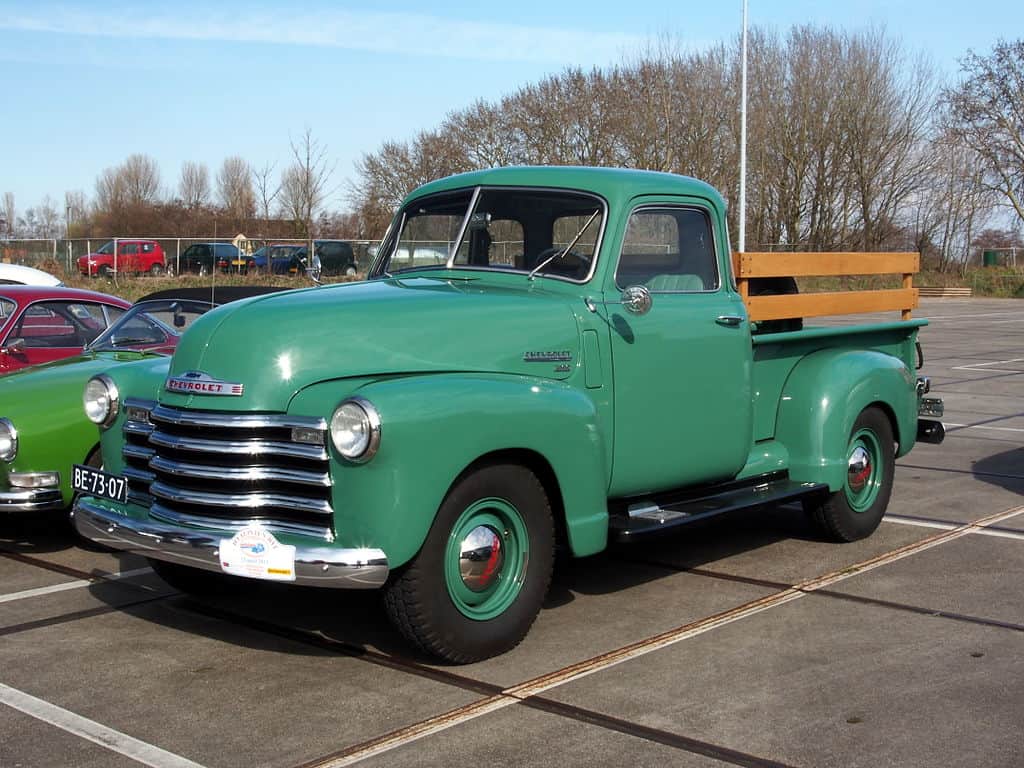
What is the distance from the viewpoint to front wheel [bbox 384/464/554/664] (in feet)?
15.9

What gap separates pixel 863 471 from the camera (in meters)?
7.64

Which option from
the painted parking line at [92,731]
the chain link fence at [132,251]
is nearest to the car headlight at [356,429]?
the painted parking line at [92,731]

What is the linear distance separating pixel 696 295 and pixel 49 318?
19.5ft

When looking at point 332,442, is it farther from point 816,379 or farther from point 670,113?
point 670,113

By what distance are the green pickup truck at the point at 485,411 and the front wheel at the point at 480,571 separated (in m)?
0.01

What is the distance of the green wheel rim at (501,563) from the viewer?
497cm

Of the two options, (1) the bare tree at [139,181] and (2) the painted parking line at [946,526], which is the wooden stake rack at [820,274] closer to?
(2) the painted parking line at [946,526]

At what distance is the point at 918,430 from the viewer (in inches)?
337

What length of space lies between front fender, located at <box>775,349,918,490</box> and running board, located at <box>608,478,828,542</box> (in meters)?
0.13

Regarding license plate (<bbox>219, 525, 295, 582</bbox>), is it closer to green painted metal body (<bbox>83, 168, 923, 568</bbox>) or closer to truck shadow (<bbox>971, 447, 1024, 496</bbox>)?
green painted metal body (<bbox>83, 168, 923, 568</bbox>)

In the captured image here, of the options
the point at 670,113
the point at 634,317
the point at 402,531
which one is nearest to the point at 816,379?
the point at 634,317

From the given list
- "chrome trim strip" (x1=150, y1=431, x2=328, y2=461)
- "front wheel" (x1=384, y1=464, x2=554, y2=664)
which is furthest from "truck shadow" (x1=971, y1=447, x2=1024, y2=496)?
"chrome trim strip" (x1=150, y1=431, x2=328, y2=461)

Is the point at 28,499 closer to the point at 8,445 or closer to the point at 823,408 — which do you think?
the point at 8,445

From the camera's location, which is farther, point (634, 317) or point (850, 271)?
point (850, 271)
